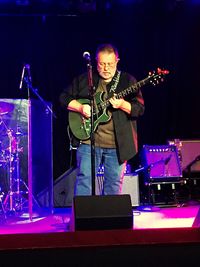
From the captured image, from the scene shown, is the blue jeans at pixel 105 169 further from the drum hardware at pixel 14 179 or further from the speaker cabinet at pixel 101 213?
the drum hardware at pixel 14 179

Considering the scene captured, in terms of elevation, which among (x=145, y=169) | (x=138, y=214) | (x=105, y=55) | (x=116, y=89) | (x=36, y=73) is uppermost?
(x=36, y=73)

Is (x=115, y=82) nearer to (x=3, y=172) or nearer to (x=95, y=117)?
(x=95, y=117)

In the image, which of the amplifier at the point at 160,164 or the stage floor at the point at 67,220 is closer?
the stage floor at the point at 67,220

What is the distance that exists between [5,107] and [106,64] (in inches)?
88.4

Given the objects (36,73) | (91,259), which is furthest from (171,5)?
(91,259)

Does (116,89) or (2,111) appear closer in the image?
(116,89)

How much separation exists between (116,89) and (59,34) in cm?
329

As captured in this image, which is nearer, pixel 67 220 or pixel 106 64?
pixel 106 64

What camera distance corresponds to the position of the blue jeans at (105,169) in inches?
177

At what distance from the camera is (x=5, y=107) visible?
6406 millimetres

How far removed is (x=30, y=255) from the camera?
1688mm

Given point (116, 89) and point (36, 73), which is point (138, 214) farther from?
point (36, 73)

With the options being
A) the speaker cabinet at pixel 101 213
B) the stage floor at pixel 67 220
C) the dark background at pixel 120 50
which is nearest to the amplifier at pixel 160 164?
the stage floor at pixel 67 220

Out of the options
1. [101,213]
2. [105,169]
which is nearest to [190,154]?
[105,169]
